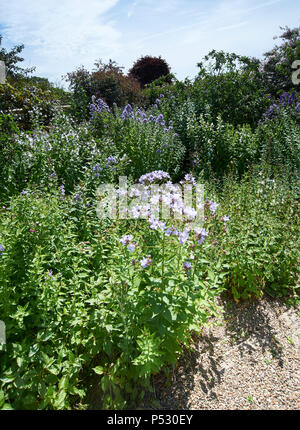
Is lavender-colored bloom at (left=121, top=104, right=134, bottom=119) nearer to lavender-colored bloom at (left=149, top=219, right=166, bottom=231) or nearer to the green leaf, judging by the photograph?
lavender-colored bloom at (left=149, top=219, right=166, bottom=231)

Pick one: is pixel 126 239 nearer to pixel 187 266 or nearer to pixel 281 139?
pixel 187 266

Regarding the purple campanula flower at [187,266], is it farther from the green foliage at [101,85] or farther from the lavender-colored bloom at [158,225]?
the green foliage at [101,85]

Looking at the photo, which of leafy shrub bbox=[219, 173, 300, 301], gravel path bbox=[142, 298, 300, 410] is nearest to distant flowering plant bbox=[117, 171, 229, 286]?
leafy shrub bbox=[219, 173, 300, 301]

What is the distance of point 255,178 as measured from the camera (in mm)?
4508

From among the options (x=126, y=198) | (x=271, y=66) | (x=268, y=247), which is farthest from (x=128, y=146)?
(x=271, y=66)

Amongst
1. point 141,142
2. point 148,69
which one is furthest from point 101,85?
point 148,69

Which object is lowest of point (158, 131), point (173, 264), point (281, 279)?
point (281, 279)

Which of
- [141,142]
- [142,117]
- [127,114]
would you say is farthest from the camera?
[142,117]

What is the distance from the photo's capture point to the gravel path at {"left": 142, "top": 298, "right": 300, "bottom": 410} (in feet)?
7.25

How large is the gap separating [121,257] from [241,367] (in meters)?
1.33

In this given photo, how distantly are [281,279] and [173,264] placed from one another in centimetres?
163

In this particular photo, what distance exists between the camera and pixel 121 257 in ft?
7.41

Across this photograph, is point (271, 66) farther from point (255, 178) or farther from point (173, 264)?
point (173, 264)

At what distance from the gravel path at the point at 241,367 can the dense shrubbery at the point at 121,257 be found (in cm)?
15
